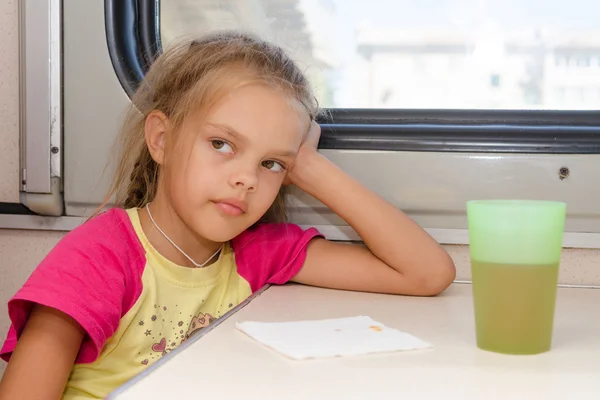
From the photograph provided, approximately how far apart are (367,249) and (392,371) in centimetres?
62

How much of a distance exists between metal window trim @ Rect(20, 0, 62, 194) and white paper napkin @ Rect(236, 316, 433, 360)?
707 mm

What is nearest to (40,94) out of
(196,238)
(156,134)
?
(156,134)

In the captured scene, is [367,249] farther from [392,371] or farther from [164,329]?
[392,371]

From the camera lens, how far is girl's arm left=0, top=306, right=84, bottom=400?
888mm

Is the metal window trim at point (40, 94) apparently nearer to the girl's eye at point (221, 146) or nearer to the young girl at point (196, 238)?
the young girl at point (196, 238)

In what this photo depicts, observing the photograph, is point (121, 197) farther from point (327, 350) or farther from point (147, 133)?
point (327, 350)

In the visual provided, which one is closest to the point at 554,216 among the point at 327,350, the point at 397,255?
the point at 327,350

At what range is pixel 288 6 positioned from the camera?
1408 millimetres

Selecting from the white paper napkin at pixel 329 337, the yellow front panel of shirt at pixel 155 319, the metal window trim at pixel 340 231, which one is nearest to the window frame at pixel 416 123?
the metal window trim at pixel 340 231

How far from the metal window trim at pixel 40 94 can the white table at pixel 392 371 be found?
2.14 feet

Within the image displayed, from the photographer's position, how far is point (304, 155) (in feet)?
4.24

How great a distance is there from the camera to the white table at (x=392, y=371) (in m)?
0.63

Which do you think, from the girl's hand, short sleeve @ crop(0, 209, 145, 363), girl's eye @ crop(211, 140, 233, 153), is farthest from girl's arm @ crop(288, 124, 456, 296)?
short sleeve @ crop(0, 209, 145, 363)

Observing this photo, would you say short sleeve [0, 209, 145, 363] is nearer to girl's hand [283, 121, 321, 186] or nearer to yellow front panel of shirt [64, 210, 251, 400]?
yellow front panel of shirt [64, 210, 251, 400]
